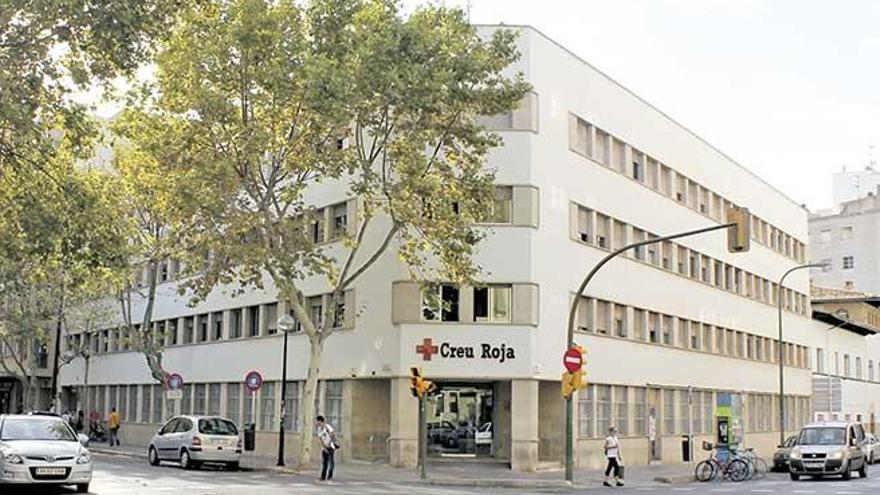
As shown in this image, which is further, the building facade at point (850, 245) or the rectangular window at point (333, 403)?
the building facade at point (850, 245)

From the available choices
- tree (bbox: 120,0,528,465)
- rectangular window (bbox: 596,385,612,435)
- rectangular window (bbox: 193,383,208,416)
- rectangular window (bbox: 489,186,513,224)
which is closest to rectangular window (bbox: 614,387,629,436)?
rectangular window (bbox: 596,385,612,435)

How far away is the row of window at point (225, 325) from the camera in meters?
39.1

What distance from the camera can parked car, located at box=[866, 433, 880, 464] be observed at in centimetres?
4869

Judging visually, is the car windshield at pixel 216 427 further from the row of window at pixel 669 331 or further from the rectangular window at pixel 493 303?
the row of window at pixel 669 331

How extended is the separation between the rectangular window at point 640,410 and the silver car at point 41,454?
24.5m

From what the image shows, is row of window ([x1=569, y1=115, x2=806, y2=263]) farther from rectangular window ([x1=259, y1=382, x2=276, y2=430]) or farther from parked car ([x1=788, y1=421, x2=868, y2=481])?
rectangular window ([x1=259, y1=382, x2=276, y2=430])

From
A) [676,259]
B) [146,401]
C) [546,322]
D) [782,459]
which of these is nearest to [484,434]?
[546,322]

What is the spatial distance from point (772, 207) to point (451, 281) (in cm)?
3214

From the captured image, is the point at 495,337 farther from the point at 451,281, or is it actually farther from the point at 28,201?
the point at 28,201

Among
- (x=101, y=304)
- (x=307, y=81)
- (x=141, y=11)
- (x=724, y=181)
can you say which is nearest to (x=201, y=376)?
(x=101, y=304)

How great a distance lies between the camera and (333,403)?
1484 inches

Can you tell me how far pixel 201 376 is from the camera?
154ft

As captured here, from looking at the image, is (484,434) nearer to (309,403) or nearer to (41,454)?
(309,403)

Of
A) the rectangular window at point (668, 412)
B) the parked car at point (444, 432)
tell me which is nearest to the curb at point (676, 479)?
the parked car at point (444, 432)
